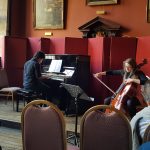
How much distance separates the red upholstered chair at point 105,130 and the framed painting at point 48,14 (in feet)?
18.5

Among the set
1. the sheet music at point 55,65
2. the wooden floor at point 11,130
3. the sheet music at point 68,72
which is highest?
the sheet music at point 55,65

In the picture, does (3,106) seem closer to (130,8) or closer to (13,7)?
(13,7)

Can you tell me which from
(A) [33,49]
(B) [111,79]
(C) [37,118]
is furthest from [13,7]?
(C) [37,118]

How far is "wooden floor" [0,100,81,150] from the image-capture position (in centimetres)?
447

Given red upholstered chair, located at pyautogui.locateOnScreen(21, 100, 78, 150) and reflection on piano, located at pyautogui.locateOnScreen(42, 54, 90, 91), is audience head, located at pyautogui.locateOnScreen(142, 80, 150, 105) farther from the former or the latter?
red upholstered chair, located at pyautogui.locateOnScreen(21, 100, 78, 150)

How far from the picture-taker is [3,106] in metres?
6.64

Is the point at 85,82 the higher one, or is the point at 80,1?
the point at 80,1

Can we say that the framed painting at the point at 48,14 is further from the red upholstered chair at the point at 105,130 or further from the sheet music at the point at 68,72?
the red upholstered chair at the point at 105,130

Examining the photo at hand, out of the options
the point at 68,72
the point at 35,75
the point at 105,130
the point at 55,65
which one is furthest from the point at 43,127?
the point at 55,65

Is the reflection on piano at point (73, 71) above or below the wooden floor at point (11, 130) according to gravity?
above

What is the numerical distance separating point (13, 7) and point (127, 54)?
345 cm

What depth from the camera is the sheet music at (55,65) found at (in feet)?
21.3

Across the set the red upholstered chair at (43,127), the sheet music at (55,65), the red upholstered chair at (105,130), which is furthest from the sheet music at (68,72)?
the red upholstered chair at (105,130)

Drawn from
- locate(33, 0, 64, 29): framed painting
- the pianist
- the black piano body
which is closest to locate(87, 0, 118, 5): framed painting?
locate(33, 0, 64, 29): framed painting
